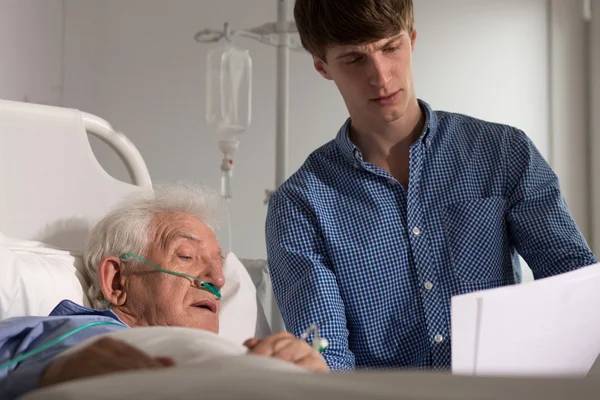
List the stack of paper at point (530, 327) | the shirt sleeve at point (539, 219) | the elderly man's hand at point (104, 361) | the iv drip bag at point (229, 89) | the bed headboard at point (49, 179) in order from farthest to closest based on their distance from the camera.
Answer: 1. the iv drip bag at point (229, 89)
2. the bed headboard at point (49, 179)
3. the shirt sleeve at point (539, 219)
4. the stack of paper at point (530, 327)
5. the elderly man's hand at point (104, 361)

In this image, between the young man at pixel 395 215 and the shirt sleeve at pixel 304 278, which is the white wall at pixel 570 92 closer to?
the young man at pixel 395 215

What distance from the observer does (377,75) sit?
171cm

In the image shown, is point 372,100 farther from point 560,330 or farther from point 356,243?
point 560,330

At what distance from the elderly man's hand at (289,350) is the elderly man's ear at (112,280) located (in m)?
0.80

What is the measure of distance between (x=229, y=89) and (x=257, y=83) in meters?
0.61

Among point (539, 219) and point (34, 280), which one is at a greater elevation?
point (539, 219)

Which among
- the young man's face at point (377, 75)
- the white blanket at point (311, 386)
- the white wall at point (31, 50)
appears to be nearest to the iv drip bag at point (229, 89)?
the white wall at point (31, 50)

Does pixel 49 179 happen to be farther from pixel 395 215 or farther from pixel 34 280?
pixel 395 215

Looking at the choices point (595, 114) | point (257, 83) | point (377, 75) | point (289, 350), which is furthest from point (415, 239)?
point (595, 114)

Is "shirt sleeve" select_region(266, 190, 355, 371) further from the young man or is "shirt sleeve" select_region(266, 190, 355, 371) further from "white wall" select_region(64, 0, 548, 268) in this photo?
"white wall" select_region(64, 0, 548, 268)

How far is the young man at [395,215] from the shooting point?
1715mm

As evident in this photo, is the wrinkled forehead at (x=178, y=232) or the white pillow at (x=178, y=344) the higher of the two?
the wrinkled forehead at (x=178, y=232)

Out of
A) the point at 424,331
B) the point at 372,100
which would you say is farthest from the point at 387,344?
the point at 372,100

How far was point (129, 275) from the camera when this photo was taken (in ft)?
6.14
